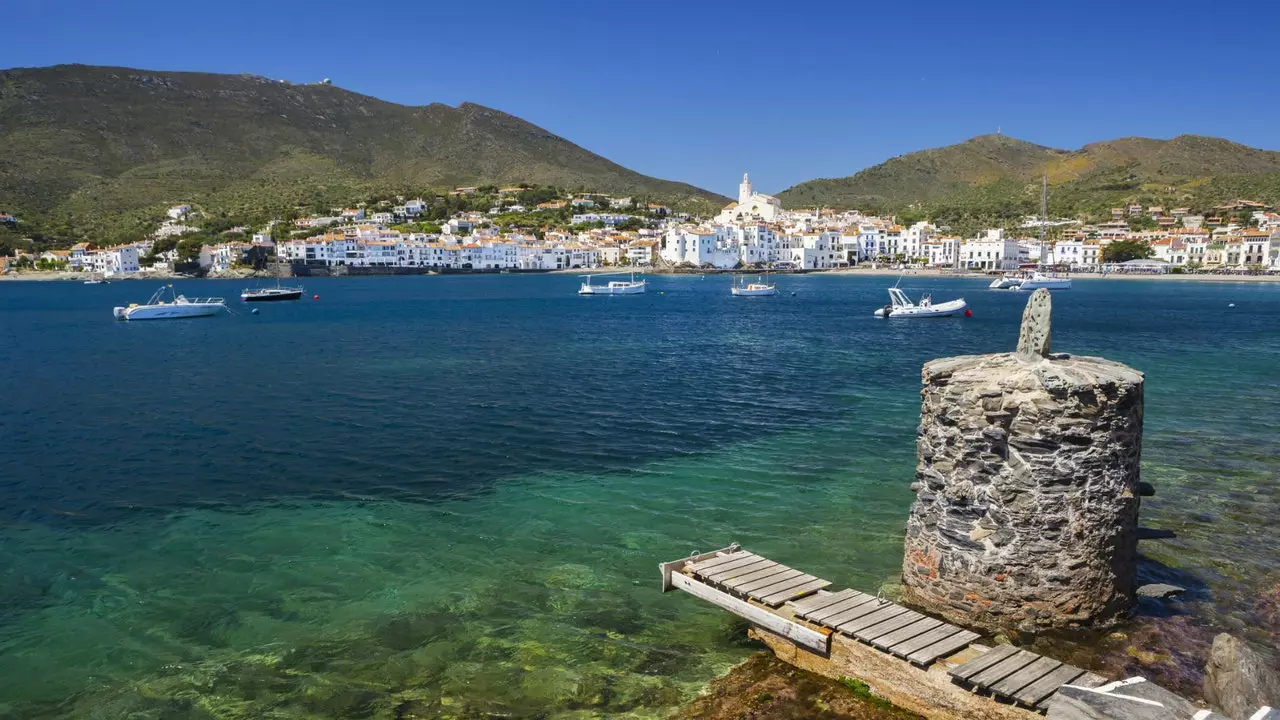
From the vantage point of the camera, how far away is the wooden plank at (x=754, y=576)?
816cm

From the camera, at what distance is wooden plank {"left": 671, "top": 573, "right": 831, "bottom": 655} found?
7.18 m

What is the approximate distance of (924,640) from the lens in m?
Answer: 6.96

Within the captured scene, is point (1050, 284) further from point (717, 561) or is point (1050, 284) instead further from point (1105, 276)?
point (717, 561)

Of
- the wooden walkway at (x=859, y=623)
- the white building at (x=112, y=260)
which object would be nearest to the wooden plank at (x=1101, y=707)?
the wooden walkway at (x=859, y=623)

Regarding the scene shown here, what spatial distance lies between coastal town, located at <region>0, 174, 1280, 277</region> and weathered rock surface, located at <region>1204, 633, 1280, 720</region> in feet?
472

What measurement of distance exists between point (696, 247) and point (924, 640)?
157866 mm

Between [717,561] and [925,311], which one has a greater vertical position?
[925,311]

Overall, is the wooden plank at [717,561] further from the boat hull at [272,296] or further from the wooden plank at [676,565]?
the boat hull at [272,296]

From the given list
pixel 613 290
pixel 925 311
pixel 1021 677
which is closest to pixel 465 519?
pixel 1021 677

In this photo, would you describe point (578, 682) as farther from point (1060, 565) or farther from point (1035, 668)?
point (1060, 565)

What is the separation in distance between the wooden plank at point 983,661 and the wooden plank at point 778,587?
6.54 ft

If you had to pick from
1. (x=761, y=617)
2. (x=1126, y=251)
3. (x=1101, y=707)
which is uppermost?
(x=1126, y=251)

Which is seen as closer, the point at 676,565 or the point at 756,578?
the point at 756,578

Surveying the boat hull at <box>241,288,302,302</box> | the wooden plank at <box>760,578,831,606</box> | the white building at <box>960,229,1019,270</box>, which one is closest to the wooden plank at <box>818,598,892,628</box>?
the wooden plank at <box>760,578,831,606</box>
